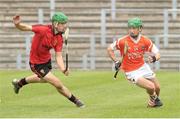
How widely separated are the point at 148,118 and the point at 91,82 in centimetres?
918

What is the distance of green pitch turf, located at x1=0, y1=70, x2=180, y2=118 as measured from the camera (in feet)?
45.6

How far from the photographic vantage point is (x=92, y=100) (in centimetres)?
1683

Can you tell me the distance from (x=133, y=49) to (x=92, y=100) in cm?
214

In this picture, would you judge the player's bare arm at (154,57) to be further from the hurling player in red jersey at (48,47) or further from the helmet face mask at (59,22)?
the helmet face mask at (59,22)

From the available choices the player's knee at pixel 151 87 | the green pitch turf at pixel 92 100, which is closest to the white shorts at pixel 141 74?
the player's knee at pixel 151 87

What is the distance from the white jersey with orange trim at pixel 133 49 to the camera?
15.1m

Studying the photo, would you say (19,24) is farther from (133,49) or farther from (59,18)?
(133,49)

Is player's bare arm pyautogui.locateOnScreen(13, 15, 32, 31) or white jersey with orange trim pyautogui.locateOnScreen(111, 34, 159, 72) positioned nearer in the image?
player's bare arm pyautogui.locateOnScreen(13, 15, 32, 31)

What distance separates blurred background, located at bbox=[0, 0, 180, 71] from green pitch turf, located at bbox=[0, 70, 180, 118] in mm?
6843

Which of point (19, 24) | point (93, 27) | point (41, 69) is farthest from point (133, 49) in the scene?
point (93, 27)

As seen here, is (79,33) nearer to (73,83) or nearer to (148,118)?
(73,83)

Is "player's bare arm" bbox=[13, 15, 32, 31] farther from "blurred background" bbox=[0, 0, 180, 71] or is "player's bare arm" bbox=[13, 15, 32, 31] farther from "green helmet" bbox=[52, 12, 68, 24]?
"blurred background" bbox=[0, 0, 180, 71]

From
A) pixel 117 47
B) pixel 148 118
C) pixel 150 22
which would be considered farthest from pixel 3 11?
pixel 148 118

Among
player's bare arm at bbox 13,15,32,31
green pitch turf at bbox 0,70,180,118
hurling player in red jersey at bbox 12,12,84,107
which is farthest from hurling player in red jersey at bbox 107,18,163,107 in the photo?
player's bare arm at bbox 13,15,32,31
